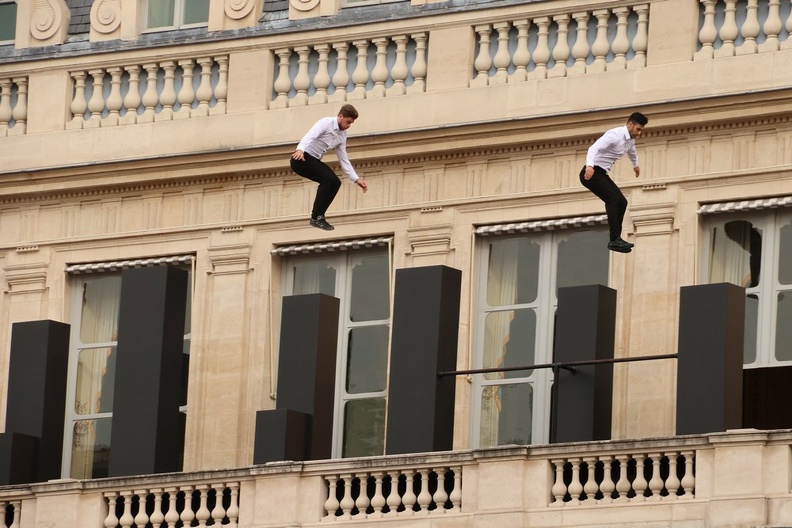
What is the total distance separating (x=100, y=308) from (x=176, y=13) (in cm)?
302

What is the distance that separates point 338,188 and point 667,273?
3.03 m

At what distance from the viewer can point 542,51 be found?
32.7 metres

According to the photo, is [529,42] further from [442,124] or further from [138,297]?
[138,297]

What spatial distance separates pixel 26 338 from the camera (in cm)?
3344

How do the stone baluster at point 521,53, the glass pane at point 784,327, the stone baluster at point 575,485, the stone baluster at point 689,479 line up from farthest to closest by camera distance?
the stone baluster at point 521,53, the glass pane at point 784,327, the stone baluster at point 575,485, the stone baluster at point 689,479

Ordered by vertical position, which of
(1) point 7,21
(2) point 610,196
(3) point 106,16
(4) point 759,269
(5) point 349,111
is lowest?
(4) point 759,269

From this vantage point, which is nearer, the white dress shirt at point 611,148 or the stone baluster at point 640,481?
the stone baluster at point 640,481

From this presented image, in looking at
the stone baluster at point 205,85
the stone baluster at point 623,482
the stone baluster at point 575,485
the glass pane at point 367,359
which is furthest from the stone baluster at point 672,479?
the stone baluster at point 205,85

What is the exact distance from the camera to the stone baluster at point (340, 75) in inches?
1320

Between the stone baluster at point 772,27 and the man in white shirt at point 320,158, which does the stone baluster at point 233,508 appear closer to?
the man in white shirt at point 320,158

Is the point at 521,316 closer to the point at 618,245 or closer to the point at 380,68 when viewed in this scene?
the point at 618,245

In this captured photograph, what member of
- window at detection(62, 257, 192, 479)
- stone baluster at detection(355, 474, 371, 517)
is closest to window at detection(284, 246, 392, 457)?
window at detection(62, 257, 192, 479)

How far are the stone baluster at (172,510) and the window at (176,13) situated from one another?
549cm

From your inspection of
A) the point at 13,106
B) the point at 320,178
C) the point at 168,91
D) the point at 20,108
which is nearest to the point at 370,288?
the point at 320,178
